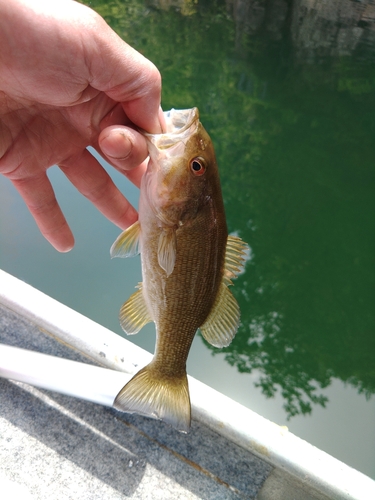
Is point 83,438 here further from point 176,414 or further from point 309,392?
point 309,392

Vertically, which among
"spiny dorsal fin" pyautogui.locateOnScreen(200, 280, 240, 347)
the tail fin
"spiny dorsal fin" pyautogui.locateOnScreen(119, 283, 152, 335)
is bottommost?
the tail fin

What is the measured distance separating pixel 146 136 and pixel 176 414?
3.49 ft

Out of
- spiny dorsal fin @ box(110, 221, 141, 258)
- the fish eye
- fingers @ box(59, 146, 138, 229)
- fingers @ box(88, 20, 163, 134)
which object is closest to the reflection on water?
fingers @ box(59, 146, 138, 229)

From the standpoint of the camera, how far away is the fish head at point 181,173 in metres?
1.57

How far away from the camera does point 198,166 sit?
1.58 metres

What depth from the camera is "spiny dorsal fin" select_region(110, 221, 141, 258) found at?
163cm

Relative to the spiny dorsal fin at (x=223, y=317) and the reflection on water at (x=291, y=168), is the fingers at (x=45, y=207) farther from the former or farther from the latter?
the reflection on water at (x=291, y=168)

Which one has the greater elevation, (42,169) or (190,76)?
(42,169)

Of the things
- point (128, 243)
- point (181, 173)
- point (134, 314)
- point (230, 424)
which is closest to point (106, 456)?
Result: point (230, 424)

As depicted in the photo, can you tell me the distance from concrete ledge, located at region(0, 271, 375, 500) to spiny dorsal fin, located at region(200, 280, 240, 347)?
49 centimetres

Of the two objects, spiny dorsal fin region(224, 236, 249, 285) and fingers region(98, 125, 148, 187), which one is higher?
fingers region(98, 125, 148, 187)

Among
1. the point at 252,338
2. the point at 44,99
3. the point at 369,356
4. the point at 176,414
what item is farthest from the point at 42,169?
the point at 369,356

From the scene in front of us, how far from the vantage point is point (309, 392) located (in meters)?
4.45

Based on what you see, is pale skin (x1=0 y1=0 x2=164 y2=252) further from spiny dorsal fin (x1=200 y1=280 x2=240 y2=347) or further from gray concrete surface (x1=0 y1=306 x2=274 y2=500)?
gray concrete surface (x1=0 y1=306 x2=274 y2=500)
